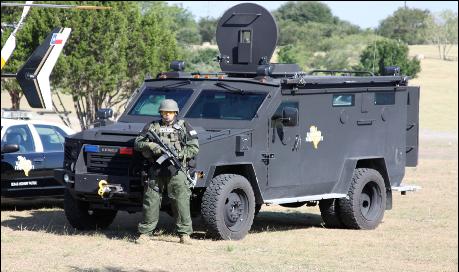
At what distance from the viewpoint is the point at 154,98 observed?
48.6ft

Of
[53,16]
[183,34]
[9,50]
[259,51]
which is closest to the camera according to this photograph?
[9,50]

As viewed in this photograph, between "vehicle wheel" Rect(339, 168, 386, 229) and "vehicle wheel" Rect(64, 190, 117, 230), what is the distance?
3.28 m

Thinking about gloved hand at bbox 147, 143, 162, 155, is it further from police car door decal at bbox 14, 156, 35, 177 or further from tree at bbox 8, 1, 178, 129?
tree at bbox 8, 1, 178, 129

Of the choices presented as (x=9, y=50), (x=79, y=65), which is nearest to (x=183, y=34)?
(x=79, y=65)

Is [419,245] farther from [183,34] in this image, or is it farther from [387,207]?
[183,34]

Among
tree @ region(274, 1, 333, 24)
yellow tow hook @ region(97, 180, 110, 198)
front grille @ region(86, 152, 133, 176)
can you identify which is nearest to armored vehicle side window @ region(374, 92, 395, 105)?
front grille @ region(86, 152, 133, 176)

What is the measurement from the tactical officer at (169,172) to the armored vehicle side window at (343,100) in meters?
2.86

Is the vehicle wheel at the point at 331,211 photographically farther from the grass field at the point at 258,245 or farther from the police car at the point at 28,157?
the police car at the point at 28,157

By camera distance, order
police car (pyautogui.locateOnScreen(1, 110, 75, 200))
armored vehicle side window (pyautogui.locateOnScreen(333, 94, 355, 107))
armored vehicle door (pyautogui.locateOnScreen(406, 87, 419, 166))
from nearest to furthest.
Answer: armored vehicle side window (pyautogui.locateOnScreen(333, 94, 355, 107)) < police car (pyautogui.locateOnScreen(1, 110, 75, 200)) < armored vehicle door (pyautogui.locateOnScreen(406, 87, 419, 166))

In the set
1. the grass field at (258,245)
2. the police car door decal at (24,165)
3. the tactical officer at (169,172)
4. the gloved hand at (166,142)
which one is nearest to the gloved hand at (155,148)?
the tactical officer at (169,172)

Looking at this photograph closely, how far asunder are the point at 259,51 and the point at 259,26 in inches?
13.7

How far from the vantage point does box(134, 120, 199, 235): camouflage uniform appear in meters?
12.7

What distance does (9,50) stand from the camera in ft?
36.9

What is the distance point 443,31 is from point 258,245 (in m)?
63.6
